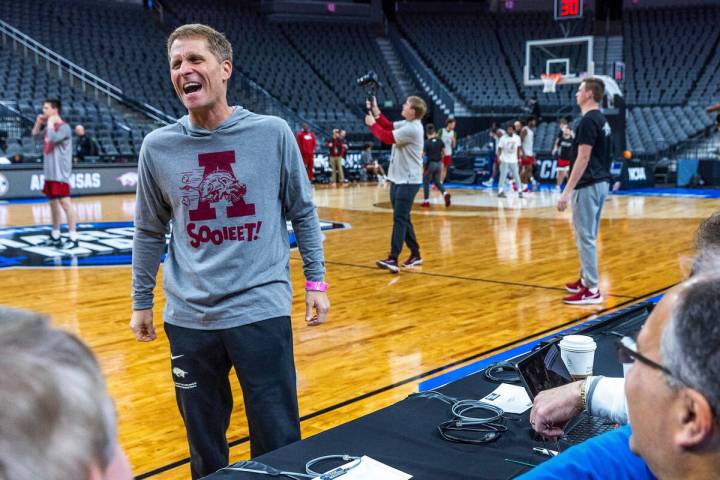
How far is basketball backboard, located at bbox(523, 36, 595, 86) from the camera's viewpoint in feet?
77.2

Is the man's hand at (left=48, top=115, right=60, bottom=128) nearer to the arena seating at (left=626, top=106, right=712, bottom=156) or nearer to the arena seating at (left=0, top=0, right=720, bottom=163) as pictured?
the arena seating at (left=0, top=0, right=720, bottom=163)

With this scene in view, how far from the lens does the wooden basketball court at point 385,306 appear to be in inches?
146

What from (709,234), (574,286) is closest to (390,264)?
(574,286)

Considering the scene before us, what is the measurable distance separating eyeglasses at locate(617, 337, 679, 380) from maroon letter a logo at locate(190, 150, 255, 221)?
58.9 inches

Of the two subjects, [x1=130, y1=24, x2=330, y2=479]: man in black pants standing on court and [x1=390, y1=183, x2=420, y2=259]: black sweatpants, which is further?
[x1=390, y1=183, x2=420, y2=259]: black sweatpants

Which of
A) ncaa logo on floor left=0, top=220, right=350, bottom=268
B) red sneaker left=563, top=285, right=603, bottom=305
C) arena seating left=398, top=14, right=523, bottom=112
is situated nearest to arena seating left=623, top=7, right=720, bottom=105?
arena seating left=398, top=14, right=523, bottom=112

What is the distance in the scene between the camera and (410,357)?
4.54m

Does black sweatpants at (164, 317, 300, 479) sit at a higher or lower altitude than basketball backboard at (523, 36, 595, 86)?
lower

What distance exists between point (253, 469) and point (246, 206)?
870mm

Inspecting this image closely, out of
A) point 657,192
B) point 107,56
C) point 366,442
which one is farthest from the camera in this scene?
point 107,56

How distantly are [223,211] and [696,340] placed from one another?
5.51ft

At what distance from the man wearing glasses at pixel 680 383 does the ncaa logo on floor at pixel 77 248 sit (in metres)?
6.34

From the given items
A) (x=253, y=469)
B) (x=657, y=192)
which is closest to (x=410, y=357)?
(x=253, y=469)

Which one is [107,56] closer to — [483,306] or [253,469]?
[483,306]
